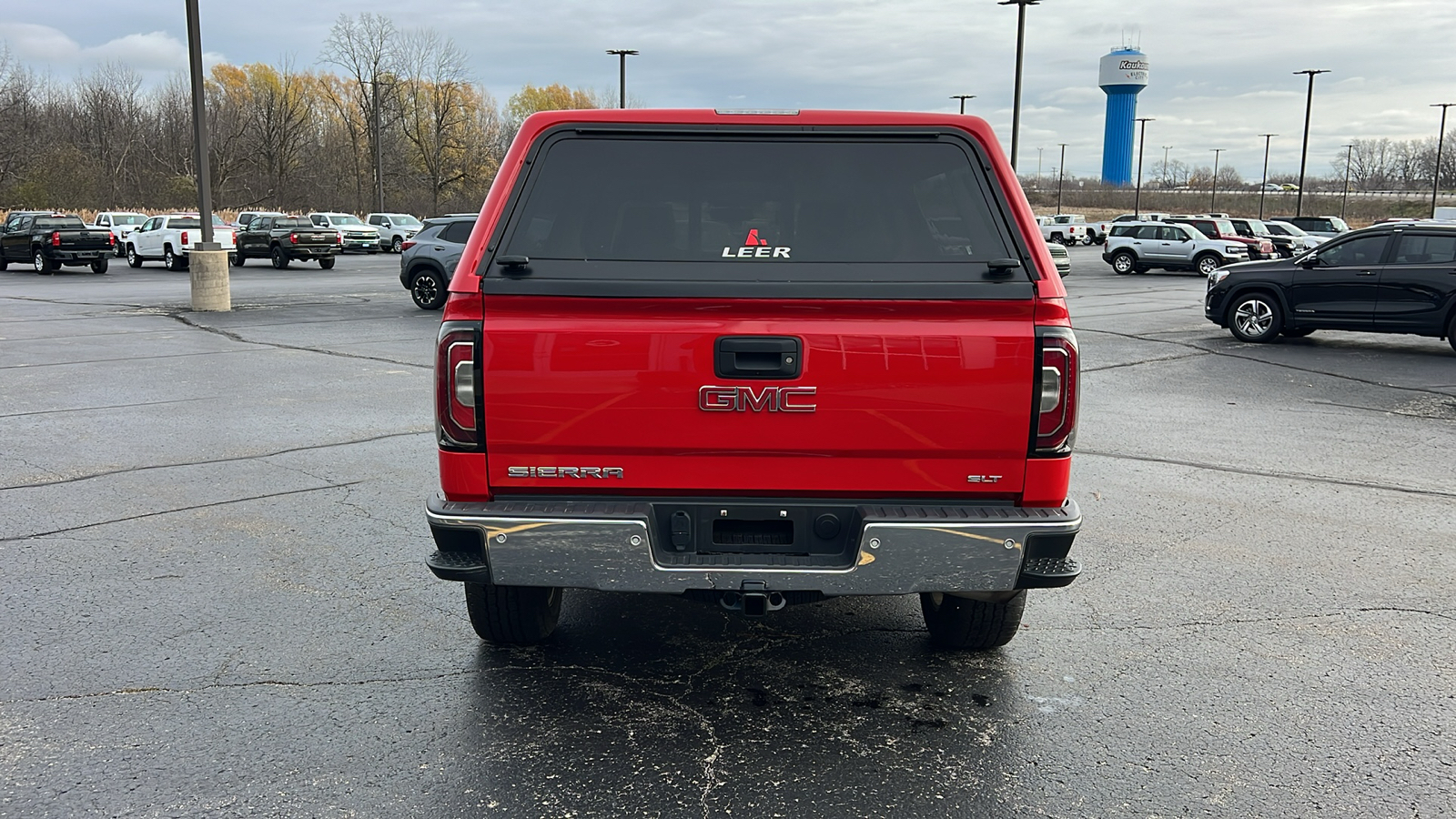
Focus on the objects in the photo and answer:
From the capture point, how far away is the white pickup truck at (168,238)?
1346 inches

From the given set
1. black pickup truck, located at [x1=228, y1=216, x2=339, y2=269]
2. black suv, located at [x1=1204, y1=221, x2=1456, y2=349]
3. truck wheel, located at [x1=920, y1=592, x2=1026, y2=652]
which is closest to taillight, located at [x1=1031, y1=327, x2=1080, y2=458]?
truck wheel, located at [x1=920, y1=592, x2=1026, y2=652]

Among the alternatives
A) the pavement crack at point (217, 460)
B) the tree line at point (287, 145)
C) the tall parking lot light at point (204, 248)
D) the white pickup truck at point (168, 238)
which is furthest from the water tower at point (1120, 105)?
the pavement crack at point (217, 460)

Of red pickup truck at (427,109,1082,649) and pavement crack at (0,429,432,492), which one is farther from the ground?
red pickup truck at (427,109,1082,649)

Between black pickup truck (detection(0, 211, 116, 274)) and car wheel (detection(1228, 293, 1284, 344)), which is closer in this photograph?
car wheel (detection(1228, 293, 1284, 344))

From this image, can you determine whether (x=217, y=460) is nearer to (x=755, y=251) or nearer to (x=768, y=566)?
(x=755, y=251)

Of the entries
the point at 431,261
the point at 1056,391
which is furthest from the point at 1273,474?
the point at 431,261

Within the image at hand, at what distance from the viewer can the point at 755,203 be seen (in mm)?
3916

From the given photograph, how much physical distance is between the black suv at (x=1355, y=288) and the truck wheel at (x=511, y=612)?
14.8 meters

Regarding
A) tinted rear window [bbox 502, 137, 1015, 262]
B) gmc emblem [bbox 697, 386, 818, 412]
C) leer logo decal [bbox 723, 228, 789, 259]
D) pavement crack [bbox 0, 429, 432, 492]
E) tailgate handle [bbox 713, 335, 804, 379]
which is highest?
tinted rear window [bbox 502, 137, 1015, 262]

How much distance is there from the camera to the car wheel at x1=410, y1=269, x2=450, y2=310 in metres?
→ 20.8

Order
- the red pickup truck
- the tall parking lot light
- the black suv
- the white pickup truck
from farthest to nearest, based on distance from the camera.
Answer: the white pickup truck < the tall parking lot light < the black suv < the red pickup truck

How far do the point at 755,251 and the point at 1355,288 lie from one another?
14.8 meters

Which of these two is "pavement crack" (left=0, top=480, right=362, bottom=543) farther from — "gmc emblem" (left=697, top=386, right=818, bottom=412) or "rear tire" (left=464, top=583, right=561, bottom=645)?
"gmc emblem" (left=697, top=386, right=818, bottom=412)

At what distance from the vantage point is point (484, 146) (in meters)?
85.2
